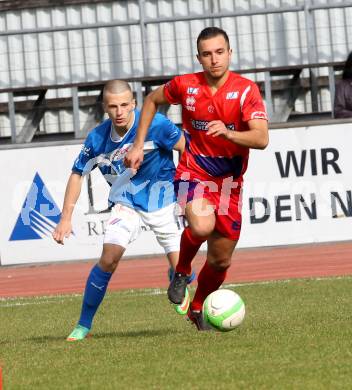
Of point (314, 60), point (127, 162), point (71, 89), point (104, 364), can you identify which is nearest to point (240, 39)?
point (314, 60)

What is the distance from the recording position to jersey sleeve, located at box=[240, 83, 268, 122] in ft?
28.0

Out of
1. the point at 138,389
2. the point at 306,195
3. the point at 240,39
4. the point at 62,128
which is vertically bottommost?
the point at 138,389

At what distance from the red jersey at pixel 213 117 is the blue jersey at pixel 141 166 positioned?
654mm

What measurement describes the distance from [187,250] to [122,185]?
0.88 m

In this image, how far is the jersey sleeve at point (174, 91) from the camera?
29.1 feet

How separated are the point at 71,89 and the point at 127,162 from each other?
11.3m

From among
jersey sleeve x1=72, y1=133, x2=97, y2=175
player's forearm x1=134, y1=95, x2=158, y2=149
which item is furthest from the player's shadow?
player's forearm x1=134, y1=95, x2=158, y2=149

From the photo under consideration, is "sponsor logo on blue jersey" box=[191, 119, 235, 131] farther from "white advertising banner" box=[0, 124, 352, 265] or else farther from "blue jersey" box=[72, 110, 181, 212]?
"white advertising banner" box=[0, 124, 352, 265]

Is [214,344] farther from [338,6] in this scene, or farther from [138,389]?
[338,6]

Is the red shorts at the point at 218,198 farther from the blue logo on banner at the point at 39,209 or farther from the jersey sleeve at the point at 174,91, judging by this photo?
the blue logo on banner at the point at 39,209

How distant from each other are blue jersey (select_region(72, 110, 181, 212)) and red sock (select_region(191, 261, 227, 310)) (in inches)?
29.6

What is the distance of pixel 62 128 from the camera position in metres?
20.2

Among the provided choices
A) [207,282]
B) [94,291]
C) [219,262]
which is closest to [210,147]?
[219,262]

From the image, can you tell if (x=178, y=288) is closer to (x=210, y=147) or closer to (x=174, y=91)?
(x=210, y=147)
